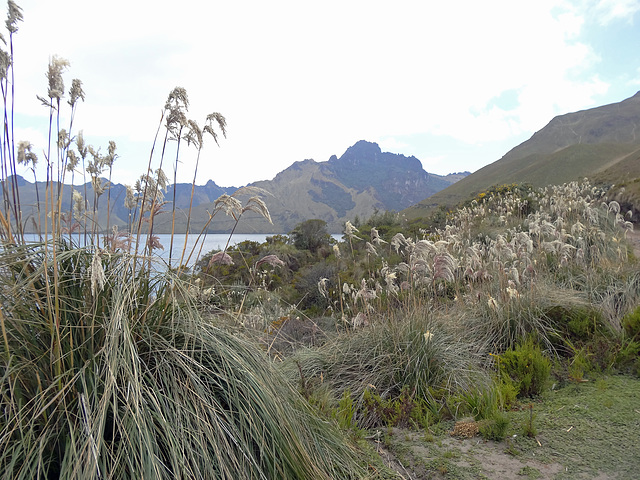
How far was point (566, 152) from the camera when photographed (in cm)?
8825

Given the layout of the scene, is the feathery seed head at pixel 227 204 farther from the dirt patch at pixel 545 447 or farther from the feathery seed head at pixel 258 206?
the dirt patch at pixel 545 447

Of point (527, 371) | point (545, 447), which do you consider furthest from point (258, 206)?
point (527, 371)

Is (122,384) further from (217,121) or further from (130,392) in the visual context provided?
(217,121)

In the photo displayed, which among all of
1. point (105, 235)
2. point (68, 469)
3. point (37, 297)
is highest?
point (105, 235)

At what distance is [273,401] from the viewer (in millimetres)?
2209

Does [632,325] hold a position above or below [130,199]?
below

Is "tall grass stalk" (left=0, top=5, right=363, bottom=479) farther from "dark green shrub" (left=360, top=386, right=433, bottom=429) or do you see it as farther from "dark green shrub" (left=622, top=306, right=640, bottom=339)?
"dark green shrub" (left=622, top=306, right=640, bottom=339)

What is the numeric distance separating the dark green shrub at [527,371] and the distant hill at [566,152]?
180 feet

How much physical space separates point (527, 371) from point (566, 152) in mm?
100741

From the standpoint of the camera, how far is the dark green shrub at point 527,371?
398 centimetres

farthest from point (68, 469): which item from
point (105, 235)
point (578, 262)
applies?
point (578, 262)

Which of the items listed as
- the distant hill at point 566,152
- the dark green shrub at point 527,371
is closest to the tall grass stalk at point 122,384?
the dark green shrub at point 527,371

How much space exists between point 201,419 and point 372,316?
3.42 metres

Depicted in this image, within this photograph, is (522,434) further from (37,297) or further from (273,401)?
(37,297)
